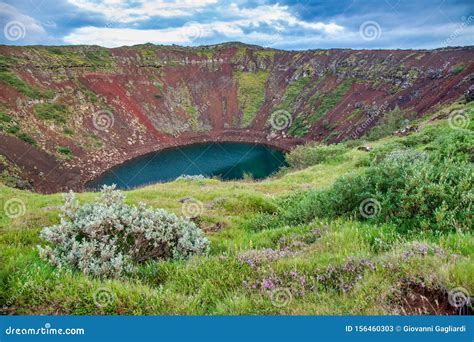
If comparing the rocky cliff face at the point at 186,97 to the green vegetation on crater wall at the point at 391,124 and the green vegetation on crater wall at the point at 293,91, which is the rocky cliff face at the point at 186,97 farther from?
the green vegetation on crater wall at the point at 391,124

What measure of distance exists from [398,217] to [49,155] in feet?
281

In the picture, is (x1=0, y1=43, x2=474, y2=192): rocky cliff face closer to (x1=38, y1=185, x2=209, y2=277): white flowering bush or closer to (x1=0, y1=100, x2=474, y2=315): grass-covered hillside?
(x1=38, y1=185, x2=209, y2=277): white flowering bush

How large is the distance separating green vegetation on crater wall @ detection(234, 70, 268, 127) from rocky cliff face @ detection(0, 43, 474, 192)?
0.44 metres

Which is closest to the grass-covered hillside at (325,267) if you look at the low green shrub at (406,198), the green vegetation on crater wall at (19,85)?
the low green shrub at (406,198)

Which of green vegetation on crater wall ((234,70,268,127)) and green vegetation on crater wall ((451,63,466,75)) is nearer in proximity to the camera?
green vegetation on crater wall ((451,63,466,75))

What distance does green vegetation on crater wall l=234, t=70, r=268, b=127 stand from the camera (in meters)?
147

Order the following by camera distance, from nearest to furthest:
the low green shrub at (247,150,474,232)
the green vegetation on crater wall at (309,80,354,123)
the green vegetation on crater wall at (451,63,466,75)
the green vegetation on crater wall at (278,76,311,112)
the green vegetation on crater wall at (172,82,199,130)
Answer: the low green shrub at (247,150,474,232)
the green vegetation on crater wall at (451,63,466,75)
the green vegetation on crater wall at (309,80,354,123)
the green vegetation on crater wall at (172,82,199,130)
the green vegetation on crater wall at (278,76,311,112)

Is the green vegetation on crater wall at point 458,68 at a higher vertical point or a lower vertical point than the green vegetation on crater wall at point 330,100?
higher

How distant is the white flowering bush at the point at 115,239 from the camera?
7.04 meters

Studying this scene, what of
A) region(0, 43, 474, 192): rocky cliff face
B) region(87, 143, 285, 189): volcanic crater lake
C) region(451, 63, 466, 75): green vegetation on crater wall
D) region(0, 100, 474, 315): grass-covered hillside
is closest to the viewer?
region(0, 100, 474, 315): grass-covered hillside

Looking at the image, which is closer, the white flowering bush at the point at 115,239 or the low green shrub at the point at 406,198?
the white flowering bush at the point at 115,239

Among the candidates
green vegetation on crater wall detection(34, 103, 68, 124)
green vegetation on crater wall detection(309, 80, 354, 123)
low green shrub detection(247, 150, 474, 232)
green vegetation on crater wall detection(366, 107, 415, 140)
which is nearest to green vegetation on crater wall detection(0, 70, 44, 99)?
green vegetation on crater wall detection(34, 103, 68, 124)

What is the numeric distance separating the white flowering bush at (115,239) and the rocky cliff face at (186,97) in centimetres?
Result: 6790

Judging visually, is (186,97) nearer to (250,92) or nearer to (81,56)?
(250,92)
